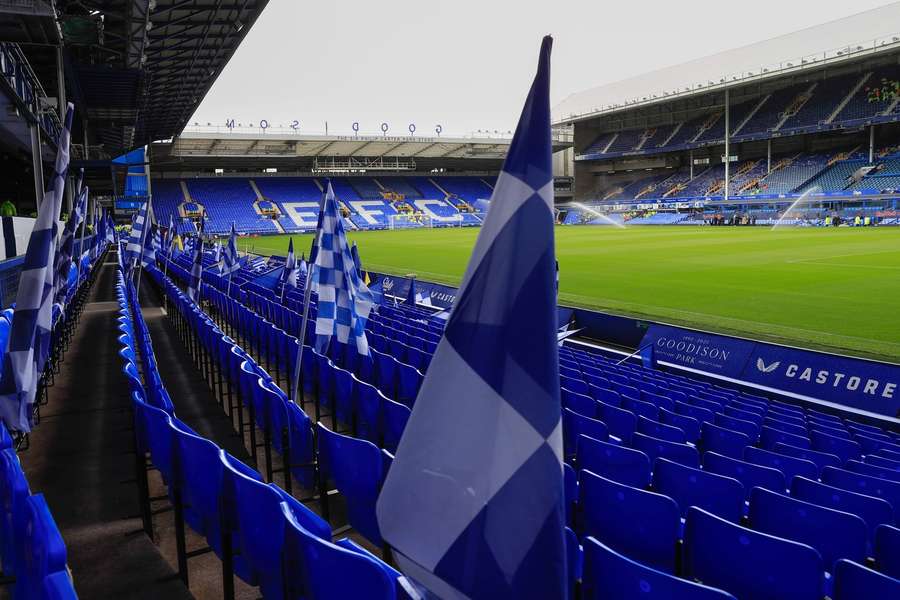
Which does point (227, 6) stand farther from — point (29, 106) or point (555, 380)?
point (555, 380)

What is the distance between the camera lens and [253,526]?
292 cm

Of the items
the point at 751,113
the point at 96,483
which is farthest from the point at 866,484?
the point at 751,113

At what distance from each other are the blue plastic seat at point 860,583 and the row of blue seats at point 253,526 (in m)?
1.74

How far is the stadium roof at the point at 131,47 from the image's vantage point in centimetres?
1245

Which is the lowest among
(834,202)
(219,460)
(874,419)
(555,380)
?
(874,419)

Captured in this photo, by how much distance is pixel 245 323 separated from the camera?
1035cm

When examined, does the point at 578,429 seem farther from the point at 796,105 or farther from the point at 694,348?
the point at 796,105

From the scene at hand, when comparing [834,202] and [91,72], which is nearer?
[91,72]

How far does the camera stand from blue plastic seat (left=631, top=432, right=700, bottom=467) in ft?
15.7

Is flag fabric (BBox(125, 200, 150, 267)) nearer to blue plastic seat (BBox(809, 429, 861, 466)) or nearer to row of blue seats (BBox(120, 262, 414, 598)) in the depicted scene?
row of blue seats (BBox(120, 262, 414, 598))

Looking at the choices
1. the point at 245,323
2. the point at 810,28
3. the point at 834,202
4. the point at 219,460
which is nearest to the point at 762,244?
the point at 834,202

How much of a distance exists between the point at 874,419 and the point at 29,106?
17.7m

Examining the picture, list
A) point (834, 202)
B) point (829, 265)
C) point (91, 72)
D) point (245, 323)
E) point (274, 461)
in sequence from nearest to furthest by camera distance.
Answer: point (274, 461), point (245, 323), point (91, 72), point (829, 265), point (834, 202)

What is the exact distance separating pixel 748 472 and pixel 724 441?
1236mm
